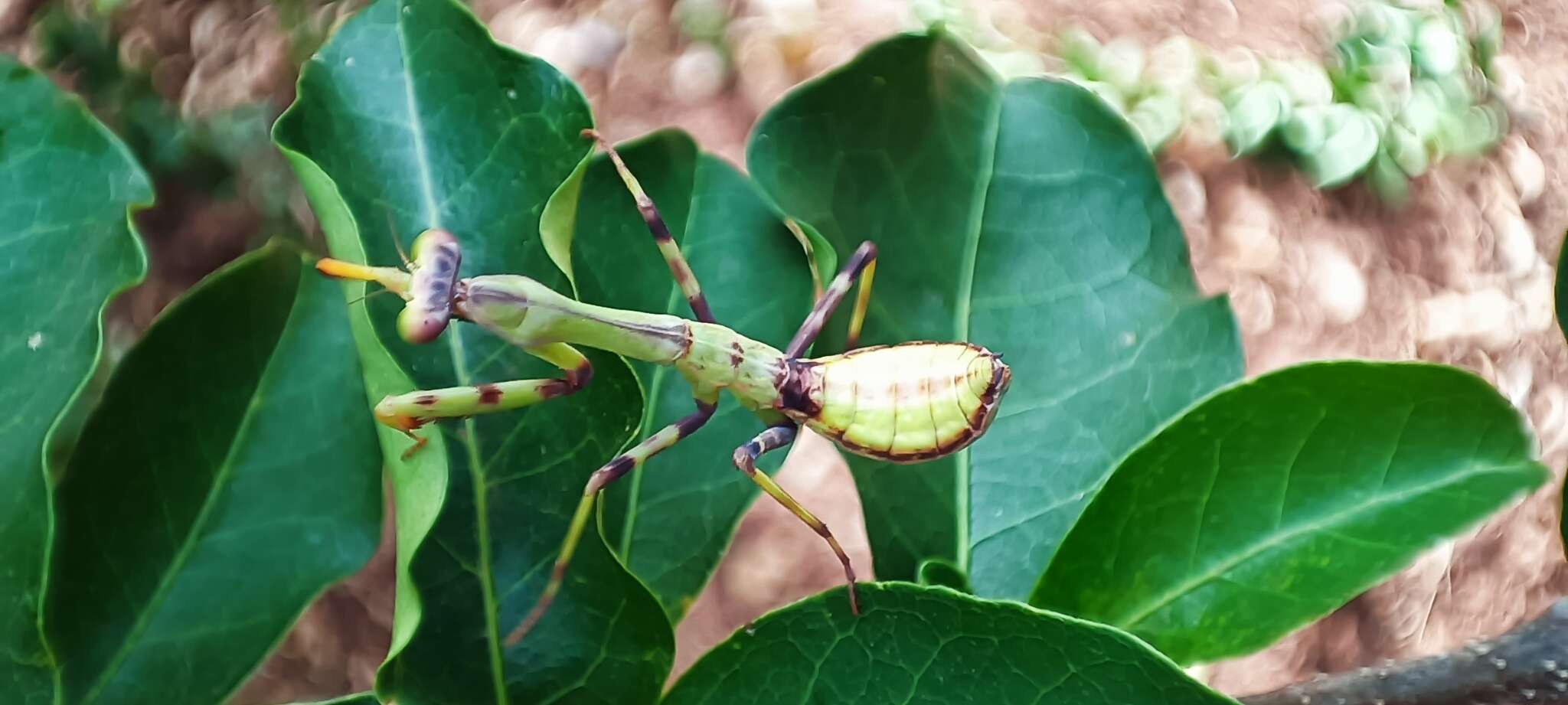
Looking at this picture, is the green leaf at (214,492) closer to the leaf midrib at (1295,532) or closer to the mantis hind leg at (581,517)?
the mantis hind leg at (581,517)

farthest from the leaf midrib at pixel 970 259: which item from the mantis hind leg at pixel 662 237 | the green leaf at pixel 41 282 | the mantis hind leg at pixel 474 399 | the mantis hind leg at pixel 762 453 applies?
the green leaf at pixel 41 282

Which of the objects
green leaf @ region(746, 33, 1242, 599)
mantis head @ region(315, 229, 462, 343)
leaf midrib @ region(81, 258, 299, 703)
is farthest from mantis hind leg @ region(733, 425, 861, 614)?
leaf midrib @ region(81, 258, 299, 703)

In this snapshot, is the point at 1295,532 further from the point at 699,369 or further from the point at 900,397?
the point at 699,369

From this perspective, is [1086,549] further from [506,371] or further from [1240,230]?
[1240,230]

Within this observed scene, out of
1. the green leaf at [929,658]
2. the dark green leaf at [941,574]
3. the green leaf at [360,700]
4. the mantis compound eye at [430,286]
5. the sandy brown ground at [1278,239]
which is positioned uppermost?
the mantis compound eye at [430,286]

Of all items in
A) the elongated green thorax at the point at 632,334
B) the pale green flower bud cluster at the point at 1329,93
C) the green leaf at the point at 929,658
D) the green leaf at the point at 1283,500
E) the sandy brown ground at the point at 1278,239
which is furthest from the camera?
the pale green flower bud cluster at the point at 1329,93

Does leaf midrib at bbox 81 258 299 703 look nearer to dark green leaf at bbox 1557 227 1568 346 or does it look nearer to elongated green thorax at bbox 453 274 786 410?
elongated green thorax at bbox 453 274 786 410

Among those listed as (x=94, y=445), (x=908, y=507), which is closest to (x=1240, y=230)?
(x=908, y=507)
